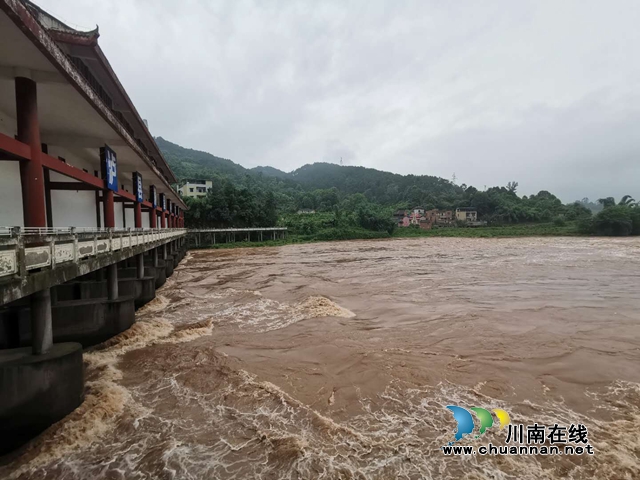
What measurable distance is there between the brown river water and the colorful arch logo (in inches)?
4.2

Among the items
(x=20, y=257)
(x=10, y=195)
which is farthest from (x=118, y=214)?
(x=20, y=257)

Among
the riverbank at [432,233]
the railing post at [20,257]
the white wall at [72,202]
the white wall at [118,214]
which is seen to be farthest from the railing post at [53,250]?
the riverbank at [432,233]

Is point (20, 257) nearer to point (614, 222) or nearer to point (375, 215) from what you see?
point (375, 215)

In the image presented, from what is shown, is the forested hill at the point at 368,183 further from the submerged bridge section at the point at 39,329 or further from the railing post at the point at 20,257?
the railing post at the point at 20,257

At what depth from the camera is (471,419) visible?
4.93m

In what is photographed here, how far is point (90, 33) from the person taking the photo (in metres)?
12.1

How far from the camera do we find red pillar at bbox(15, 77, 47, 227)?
6613 millimetres

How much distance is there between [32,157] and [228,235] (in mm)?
43849

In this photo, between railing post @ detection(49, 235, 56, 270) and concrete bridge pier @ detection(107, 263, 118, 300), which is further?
concrete bridge pier @ detection(107, 263, 118, 300)

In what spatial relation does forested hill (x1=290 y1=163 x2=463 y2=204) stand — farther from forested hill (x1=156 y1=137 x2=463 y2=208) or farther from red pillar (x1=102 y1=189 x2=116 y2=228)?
red pillar (x1=102 y1=189 x2=116 y2=228)

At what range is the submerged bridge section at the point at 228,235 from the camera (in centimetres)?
4612

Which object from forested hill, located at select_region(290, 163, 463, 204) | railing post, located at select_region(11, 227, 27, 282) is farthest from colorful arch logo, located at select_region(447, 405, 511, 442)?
forested hill, located at select_region(290, 163, 463, 204)

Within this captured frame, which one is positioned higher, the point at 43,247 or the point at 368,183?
the point at 368,183

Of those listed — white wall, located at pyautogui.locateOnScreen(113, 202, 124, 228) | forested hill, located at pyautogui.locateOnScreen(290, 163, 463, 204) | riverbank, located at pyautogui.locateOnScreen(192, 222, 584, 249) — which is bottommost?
riverbank, located at pyautogui.locateOnScreen(192, 222, 584, 249)
